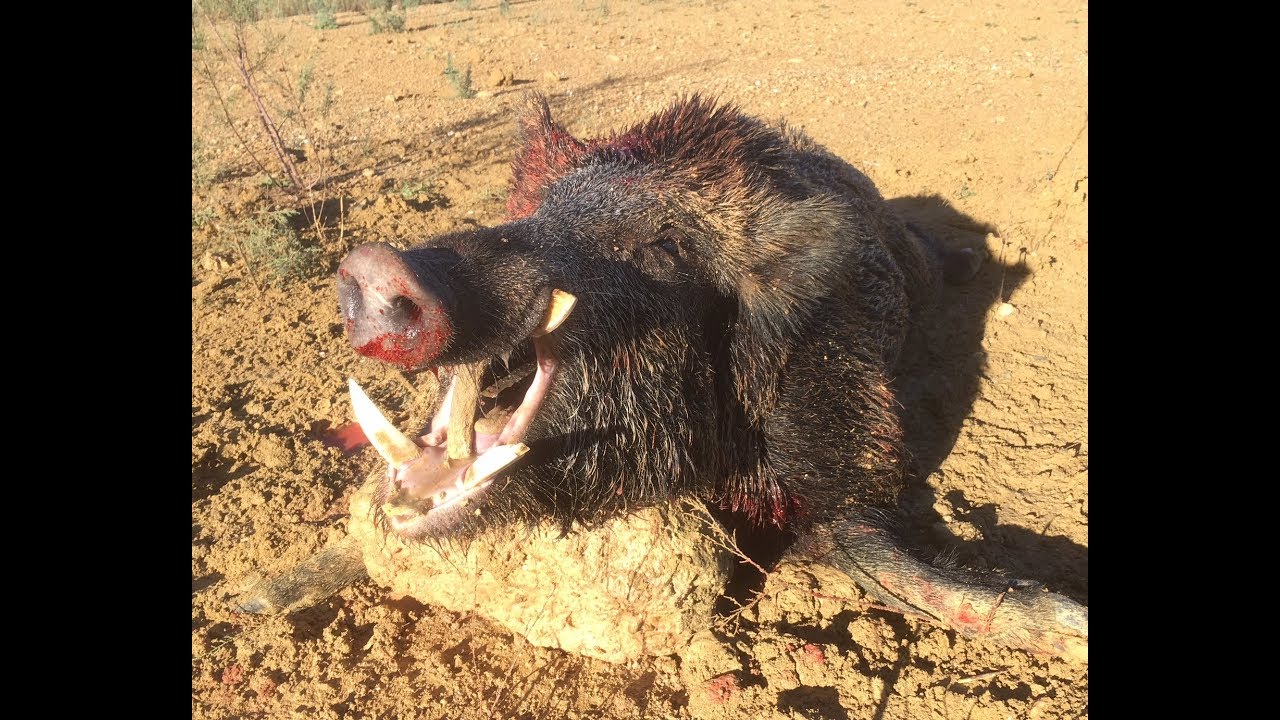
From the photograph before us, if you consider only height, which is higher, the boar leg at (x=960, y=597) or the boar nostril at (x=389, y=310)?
the boar nostril at (x=389, y=310)

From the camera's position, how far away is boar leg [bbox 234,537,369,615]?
2.63 metres

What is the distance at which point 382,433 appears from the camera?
1933 millimetres

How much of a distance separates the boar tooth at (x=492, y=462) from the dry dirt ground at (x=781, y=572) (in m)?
0.86

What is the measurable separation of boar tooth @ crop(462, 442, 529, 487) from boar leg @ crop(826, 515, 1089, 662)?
57.9 inches

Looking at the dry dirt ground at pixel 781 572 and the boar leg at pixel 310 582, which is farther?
the boar leg at pixel 310 582

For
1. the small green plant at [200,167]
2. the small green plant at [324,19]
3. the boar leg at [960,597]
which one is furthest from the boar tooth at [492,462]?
the small green plant at [324,19]

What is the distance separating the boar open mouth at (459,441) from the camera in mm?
1933

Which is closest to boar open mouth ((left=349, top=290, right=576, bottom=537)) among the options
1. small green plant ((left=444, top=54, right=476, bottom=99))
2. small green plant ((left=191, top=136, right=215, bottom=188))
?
small green plant ((left=191, top=136, right=215, bottom=188))

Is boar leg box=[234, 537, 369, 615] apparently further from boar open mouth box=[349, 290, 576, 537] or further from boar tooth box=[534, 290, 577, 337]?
boar tooth box=[534, 290, 577, 337]

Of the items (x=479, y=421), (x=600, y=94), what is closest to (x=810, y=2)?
(x=600, y=94)

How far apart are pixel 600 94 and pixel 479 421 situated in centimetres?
777

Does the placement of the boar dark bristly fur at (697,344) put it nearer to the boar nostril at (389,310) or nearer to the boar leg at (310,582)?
the boar nostril at (389,310)

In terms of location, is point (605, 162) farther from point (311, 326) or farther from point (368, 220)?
point (368, 220)

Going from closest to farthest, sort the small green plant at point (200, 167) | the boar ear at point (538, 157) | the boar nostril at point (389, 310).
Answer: the boar nostril at point (389, 310), the boar ear at point (538, 157), the small green plant at point (200, 167)
